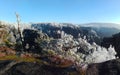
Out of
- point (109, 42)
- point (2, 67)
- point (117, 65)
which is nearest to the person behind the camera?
point (117, 65)

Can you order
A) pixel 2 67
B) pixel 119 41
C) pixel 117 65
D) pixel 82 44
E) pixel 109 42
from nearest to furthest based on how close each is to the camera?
1. pixel 117 65
2. pixel 2 67
3. pixel 82 44
4. pixel 119 41
5. pixel 109 42

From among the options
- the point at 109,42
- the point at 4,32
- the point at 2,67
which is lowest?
the point at 109,42

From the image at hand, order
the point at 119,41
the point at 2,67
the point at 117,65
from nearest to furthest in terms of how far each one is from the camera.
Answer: the point at 117,65 → the point at 2,67 → the point at 119,41

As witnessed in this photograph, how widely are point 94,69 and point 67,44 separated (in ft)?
302

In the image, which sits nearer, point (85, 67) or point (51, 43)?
point (85, 67)

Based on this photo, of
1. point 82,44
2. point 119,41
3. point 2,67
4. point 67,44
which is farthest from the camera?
point 119,41

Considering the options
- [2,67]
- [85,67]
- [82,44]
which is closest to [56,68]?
[85,67]

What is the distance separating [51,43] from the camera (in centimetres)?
11375

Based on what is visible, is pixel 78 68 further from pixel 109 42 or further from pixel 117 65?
pixel 109 42

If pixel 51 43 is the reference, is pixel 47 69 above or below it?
above

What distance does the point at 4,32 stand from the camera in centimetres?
11219

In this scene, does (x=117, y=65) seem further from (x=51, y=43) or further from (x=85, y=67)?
(x=51, y=43)

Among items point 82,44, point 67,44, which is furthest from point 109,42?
point 67,44

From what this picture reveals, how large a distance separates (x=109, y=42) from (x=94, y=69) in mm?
171183
